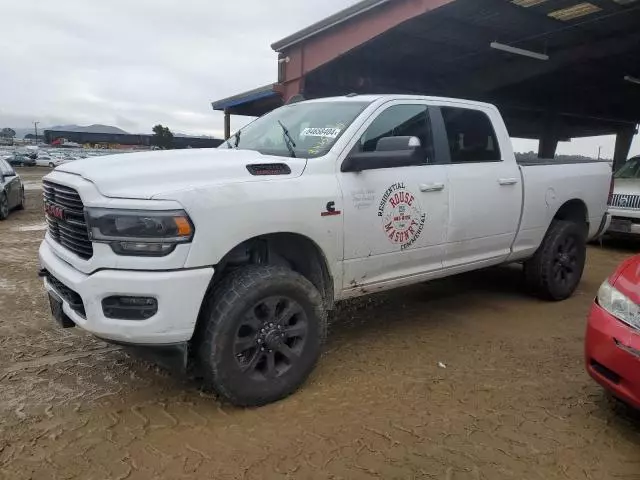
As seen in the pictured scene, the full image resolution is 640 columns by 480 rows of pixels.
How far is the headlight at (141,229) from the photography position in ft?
9.12

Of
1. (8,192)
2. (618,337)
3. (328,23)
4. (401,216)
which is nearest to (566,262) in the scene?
(401,216)

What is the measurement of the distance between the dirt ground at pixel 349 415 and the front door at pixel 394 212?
2.36 ft

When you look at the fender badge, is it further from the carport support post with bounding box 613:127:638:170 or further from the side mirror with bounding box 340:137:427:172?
the carport support post with bounding box 613:127:638:170

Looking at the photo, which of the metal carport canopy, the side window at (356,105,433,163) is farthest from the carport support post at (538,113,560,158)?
the side window at (356,105,433,163)

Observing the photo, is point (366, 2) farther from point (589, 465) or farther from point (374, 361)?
point (589, 465)

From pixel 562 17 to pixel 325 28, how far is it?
182 inches

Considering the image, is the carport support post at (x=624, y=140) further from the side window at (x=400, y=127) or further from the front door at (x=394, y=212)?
the front door at (x=394, y=212)

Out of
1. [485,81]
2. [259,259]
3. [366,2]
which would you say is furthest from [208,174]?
[485,81]

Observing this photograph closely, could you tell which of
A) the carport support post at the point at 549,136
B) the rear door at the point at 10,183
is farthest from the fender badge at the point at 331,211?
the carport support post at the point at 549,136

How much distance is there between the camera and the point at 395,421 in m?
3.10

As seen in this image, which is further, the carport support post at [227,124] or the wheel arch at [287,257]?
the carport support post at [227,124]

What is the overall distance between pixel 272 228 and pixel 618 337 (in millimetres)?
2041

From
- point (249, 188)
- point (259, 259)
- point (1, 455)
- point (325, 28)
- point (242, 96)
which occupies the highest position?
point (325, 28)

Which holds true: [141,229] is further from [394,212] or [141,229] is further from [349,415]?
[394,212]
